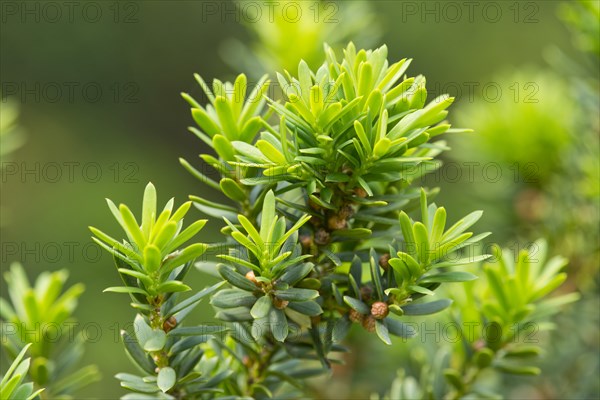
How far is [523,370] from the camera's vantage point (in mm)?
762

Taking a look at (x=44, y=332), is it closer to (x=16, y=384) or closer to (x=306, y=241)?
(x=16, y=384)

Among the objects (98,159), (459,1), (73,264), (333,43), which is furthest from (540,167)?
(98,159)

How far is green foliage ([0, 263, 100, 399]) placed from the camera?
79 centimetres

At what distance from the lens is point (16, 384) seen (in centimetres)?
58

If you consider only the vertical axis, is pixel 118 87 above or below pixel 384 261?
above

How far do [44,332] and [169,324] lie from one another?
0.80 feet

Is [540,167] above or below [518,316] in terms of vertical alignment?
above

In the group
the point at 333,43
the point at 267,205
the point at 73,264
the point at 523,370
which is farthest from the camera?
the point at 73,264

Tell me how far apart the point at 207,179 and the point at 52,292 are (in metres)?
0.29

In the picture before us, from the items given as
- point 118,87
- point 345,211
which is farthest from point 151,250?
point 118,87

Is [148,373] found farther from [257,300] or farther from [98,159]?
[98,159]

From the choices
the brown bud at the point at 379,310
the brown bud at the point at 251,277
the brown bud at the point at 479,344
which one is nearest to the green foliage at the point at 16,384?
the brown bud at the point at 251,277

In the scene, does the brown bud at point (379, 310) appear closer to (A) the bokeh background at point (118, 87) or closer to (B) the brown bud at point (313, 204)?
(B) the brown bud at point (313, 204)

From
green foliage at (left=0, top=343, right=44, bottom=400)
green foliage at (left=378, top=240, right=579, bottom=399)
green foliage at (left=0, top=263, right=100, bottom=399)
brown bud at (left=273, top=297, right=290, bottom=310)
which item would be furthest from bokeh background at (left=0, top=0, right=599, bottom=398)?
green foliage at (left=0, top=343, right=44, bottom=400)
